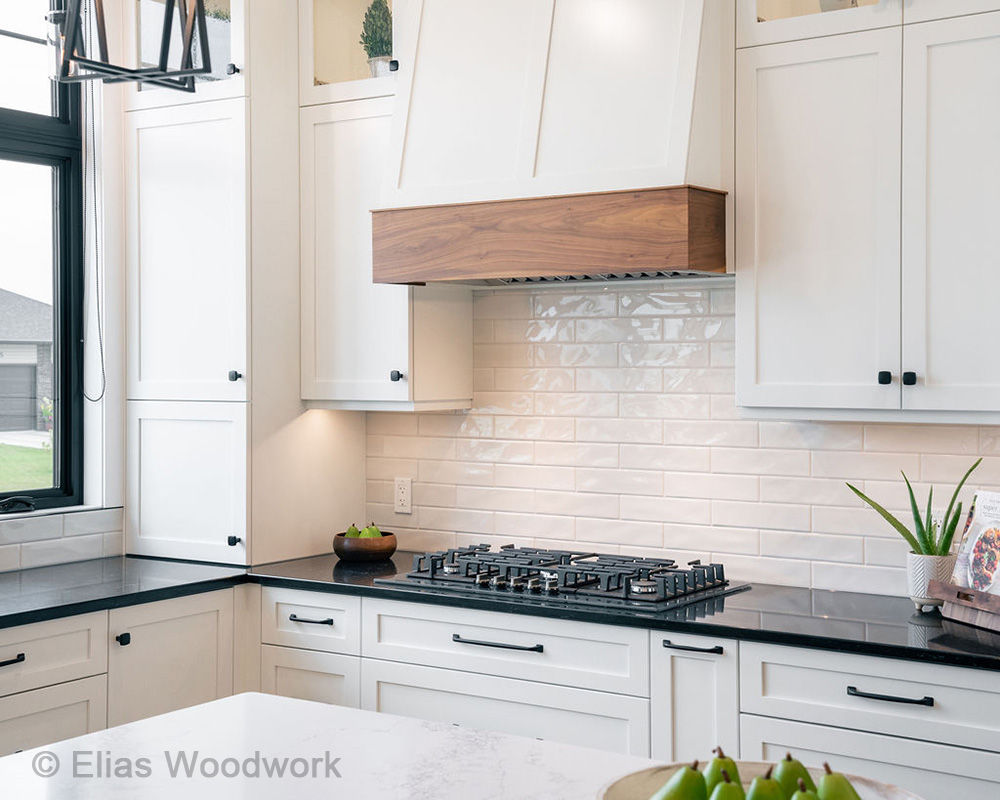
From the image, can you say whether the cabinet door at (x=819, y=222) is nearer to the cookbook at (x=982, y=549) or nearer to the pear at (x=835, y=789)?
the cookbook at (x=982, y=549)

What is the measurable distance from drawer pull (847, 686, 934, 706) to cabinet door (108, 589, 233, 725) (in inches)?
75.1

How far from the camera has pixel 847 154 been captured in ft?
9.52

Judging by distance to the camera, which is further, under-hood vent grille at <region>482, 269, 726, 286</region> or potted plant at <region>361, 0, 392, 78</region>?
potted plant at <region>361, 0, 392, 78</region>

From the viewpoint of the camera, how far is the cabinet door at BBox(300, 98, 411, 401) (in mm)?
3676

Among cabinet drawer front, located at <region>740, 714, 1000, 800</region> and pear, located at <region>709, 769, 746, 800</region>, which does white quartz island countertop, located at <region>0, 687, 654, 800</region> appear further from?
cabinet drawer front, located at <region>740, 714, 1000, 800</region>

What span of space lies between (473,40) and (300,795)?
245 cm

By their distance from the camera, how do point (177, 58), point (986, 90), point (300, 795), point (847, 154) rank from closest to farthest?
point (300, 795)
point (986, 90)
point (847, 154)
point (177, 58)

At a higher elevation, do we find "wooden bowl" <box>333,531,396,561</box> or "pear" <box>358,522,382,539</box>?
"pear" <box>358,522,382,539</box>

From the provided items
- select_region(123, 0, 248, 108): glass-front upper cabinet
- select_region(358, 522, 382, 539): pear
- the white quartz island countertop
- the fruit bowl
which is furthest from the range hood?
the fruit bowl

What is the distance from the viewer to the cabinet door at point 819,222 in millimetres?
2850

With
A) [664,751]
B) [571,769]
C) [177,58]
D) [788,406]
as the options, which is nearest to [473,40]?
[177,58]

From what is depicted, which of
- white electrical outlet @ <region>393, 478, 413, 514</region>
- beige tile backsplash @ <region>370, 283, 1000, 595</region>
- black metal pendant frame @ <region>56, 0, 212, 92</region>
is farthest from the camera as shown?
white electrical outlet @ <region>393, 478, 413, 514</region>

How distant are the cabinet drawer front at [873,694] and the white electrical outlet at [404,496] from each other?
1621 millimetres

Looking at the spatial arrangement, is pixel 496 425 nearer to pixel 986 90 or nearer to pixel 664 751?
pixel 664 751
